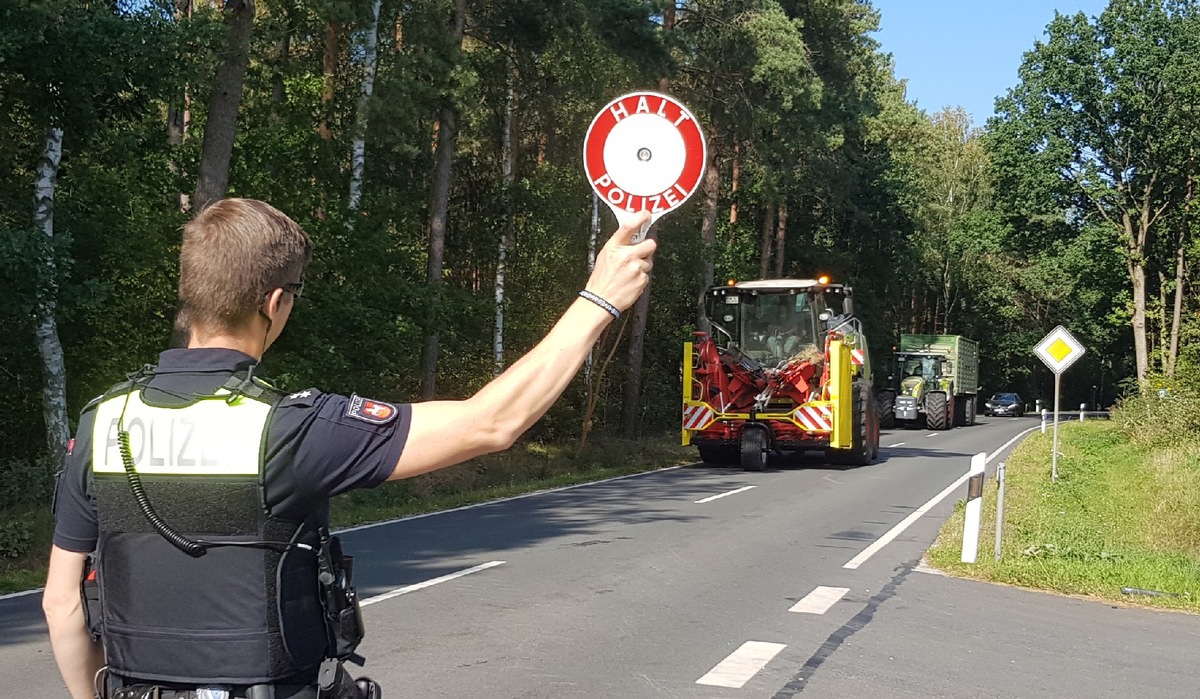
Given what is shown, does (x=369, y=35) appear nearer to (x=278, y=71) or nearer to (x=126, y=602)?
(x=278, y=71)

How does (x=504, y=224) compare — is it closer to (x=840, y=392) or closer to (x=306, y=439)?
(x=840, y=392)

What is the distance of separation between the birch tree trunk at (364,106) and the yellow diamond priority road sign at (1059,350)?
12392 mm

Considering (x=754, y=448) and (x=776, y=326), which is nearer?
(x=754, y=448)

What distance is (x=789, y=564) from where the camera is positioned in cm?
1102

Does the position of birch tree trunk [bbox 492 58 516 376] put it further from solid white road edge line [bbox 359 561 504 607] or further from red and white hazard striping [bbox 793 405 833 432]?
solid white road edge line [bbox 359 561 504 607]

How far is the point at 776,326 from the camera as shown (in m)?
22.9

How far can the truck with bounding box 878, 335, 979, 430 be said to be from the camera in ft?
145

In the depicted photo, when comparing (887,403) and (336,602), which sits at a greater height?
(336,602)

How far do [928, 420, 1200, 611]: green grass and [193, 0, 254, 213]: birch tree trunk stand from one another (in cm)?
988

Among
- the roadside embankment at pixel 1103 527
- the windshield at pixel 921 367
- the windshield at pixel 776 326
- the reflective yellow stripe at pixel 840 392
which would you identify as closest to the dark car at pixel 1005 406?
the windshield at pixel 921 367

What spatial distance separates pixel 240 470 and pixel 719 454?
2244 centimetres

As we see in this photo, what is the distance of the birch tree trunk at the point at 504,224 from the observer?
88.3 ft

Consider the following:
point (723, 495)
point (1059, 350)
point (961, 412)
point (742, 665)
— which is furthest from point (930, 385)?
point (742, 665)

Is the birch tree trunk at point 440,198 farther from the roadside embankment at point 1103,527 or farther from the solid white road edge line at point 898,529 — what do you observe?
the roadside embankment at point 1103,527
